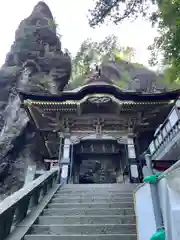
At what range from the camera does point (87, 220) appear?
426 centimetres

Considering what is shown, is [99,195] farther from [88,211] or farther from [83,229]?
[83,229]

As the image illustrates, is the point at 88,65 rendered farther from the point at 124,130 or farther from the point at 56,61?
the point at 124,130

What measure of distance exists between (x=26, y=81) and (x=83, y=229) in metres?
18.2

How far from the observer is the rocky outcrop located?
16.2m

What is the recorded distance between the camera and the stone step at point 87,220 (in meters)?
4.18

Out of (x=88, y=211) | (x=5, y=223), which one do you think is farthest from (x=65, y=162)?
(x=5, y=223)

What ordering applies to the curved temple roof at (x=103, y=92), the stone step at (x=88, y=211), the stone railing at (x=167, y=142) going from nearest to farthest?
the stone step at (x=88, y=211)
the stone railing at (x=167, y=142)
the curved temple roof at (x=103, y=92)

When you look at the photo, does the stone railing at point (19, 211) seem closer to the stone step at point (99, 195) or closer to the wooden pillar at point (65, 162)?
the stone step at point (99, 195)

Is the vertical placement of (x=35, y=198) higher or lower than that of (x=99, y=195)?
lower

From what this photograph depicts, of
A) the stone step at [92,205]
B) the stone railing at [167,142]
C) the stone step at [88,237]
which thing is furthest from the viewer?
the stone railing at [167,142]

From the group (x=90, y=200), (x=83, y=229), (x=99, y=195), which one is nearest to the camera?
(x=83, y=229)

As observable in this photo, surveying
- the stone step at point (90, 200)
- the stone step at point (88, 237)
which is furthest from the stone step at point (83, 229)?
the stone step at point (90, 200)

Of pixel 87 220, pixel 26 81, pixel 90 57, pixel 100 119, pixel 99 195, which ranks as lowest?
pixel 87 220

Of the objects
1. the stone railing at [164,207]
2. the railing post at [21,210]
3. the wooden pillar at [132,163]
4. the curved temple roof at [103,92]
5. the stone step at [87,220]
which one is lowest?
the stone railing at [164,207]
